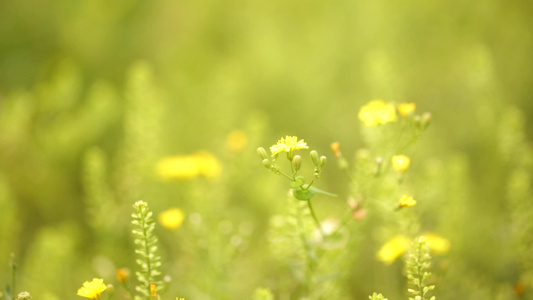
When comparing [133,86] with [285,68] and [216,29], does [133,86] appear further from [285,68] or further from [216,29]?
[216,29]

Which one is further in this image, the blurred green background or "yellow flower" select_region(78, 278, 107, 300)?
the blurred green background

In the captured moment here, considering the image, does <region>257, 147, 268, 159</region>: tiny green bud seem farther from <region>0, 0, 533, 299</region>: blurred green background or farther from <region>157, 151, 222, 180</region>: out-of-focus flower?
<region>157, 151, 222, 180</region>: out-of-focus flower

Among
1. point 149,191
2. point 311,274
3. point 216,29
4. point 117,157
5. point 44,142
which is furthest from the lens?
point 216,29

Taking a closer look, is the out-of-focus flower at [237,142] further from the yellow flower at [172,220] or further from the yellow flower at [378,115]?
the yellow flower at [378,115]

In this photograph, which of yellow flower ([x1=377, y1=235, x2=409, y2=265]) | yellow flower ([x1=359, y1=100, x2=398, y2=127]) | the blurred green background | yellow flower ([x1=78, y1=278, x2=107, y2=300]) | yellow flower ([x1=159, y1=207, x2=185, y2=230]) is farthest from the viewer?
the blurred green background

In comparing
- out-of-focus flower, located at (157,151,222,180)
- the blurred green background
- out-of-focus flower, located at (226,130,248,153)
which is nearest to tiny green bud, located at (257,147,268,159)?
the blurred green background

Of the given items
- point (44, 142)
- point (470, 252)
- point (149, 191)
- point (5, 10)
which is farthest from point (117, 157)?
point (470, 252)

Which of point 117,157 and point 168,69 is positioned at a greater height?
point 168,69

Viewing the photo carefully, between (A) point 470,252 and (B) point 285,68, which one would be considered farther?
(B) point 285,68

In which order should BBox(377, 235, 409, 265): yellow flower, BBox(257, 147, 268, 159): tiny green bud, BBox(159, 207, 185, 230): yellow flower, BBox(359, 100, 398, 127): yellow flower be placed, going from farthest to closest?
BBox(159, 207, 185, 230): yellow flower → BBox(377, 235, 409, 265): yellow flower → BBox(359, 100, 398, 127): yellow flower → BBox(257, 147, 268, 159): tiny green bud
